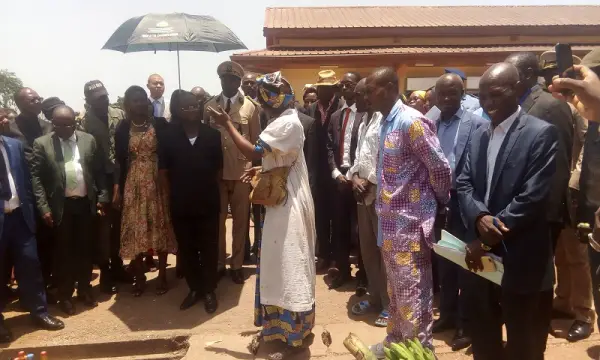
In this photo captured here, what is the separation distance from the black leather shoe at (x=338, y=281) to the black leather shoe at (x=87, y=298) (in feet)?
8.06

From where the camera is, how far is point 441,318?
4062 millimetres

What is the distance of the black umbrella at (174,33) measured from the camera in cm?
504

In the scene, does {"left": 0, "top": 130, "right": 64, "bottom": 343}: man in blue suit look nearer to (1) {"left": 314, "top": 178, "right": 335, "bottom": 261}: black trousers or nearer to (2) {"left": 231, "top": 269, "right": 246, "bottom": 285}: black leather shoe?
(2) {"left": 231, "top": 269, "right": 246, "bottom": 285}: black leather shoe

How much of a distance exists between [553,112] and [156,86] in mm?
5050

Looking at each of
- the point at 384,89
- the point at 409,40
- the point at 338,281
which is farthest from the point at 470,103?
the point at 409,40

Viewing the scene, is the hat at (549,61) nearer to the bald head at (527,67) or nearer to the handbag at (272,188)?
the bald head at (527,67)

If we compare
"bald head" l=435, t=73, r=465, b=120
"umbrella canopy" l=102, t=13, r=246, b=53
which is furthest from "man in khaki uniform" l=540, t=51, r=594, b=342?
"umbrella canopy" l=102, t=13, r=246, b=53

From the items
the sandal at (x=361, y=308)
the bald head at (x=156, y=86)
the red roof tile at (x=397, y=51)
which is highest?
the red roof tile at (x=397, y=51)

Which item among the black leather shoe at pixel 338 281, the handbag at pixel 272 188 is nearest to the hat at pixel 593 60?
the handbag at pixel 272 188

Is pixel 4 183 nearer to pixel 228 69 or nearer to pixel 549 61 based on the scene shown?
pixel 228 69

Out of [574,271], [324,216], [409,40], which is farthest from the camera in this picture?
[409,40]

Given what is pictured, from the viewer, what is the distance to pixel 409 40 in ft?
44.6

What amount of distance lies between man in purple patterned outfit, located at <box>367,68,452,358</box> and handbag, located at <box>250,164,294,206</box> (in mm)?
740

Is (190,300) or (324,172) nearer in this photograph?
(190,300)
